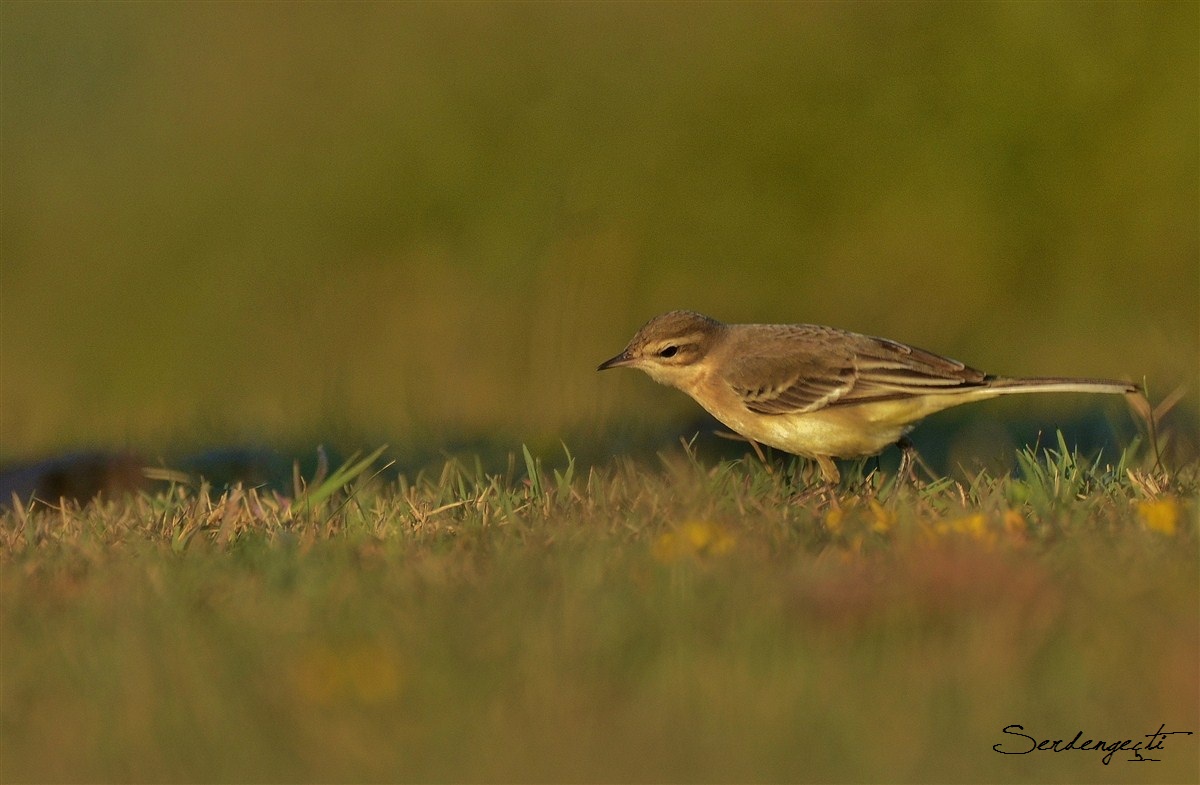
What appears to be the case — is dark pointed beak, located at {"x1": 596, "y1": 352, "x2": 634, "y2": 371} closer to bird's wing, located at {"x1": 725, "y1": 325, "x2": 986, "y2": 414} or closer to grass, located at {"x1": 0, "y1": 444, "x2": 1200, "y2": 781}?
bird's wing, located at {"x1": 725, "y1": 325, "x2": 986, "y2": 414}

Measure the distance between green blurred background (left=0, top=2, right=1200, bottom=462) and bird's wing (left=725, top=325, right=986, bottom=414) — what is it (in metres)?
1.89

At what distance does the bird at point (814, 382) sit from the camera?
265 inches

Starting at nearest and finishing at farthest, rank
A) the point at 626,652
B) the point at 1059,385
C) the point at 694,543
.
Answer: the point at 626,652 → the point at 694,543 → the point at 1059,385

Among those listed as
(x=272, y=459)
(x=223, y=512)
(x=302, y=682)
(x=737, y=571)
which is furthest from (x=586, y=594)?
(x=272, y=459)

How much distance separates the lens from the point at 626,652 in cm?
374

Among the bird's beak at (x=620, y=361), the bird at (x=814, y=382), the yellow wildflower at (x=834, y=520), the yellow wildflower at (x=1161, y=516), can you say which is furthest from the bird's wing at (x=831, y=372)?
the yellow wildflower at (x=1161, y=516)

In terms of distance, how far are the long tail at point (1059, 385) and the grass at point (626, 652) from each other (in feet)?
3.53

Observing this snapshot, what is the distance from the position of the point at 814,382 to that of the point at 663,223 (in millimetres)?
3183

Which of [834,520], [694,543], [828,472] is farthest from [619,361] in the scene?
[694,543]

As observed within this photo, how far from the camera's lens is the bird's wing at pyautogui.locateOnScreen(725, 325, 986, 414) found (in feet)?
22.1

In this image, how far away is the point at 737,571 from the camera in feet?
14.1

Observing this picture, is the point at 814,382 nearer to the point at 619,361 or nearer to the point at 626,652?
the point at 619,361

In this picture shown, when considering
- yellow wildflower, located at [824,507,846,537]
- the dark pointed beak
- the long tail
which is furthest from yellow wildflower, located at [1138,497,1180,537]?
the dark pointed beak

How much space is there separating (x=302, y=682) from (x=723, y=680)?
985 mm
